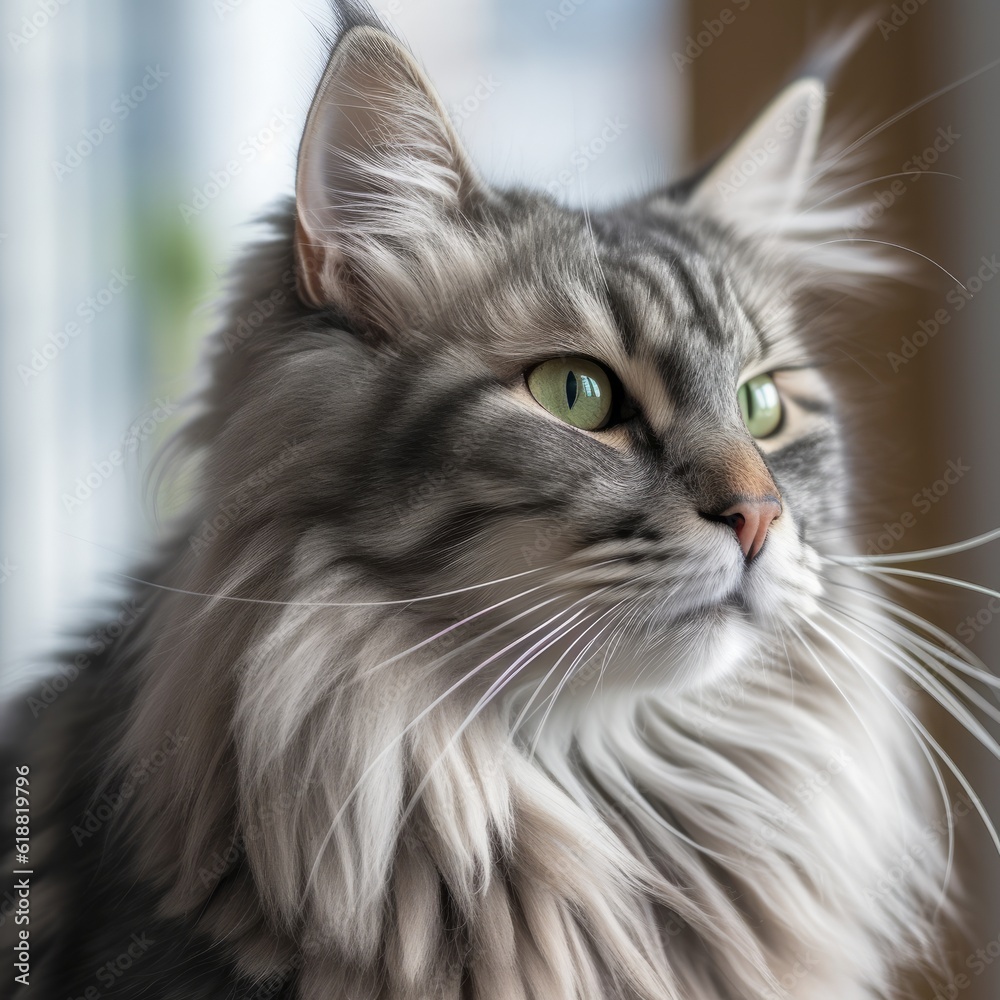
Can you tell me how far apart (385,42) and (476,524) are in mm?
390

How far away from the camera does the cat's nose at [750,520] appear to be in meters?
0.70

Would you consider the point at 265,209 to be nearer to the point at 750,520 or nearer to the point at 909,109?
the point at 750,520

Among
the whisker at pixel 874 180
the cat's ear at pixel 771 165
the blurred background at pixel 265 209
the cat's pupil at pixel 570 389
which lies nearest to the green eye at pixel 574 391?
the cat's pupil at pixel 570 389

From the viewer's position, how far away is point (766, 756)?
0.92 m

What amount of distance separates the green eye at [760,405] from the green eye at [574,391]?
19 cm

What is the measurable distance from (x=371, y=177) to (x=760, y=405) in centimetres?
44

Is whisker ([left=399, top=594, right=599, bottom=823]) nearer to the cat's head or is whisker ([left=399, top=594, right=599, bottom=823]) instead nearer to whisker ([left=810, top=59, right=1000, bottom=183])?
the cat's head

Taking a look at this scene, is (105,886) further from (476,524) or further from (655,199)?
(655,199)

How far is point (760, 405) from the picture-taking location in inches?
36.5

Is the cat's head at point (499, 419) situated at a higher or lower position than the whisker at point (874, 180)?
lower

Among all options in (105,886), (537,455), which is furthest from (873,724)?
(105,886)

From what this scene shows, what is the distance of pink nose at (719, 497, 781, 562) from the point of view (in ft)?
2.31

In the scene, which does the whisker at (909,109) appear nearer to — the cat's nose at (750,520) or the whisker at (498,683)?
the cat's nose at (750,520)

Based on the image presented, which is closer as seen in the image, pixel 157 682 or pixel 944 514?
pixel 157 682
